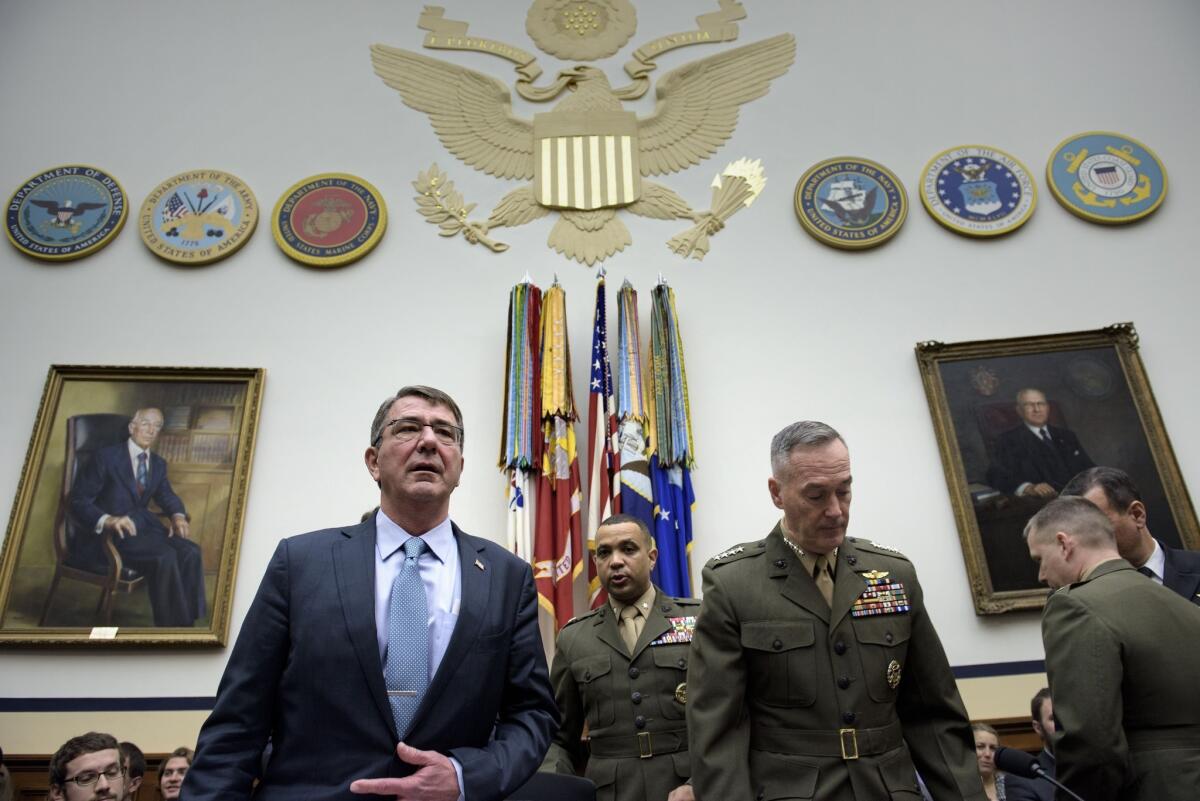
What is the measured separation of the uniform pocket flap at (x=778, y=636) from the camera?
2125 millimetres

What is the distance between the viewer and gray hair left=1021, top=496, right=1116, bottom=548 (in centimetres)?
260

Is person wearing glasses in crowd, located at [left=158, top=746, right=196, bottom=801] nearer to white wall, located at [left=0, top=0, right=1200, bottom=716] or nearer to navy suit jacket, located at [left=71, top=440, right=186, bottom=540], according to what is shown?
white wall, located at [left=0, top=0, right=1200, bottom=716]

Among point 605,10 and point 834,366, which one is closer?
point 834,366

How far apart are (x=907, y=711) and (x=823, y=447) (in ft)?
2.56

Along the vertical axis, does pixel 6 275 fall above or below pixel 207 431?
above

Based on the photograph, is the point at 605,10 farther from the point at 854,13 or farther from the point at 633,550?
the point at 633,550

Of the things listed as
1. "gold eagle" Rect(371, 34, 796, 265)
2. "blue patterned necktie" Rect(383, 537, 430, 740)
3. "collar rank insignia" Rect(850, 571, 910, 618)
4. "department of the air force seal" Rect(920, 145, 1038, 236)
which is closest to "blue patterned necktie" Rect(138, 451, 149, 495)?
"gold eagle" Rect(371, 34, 796, 265)

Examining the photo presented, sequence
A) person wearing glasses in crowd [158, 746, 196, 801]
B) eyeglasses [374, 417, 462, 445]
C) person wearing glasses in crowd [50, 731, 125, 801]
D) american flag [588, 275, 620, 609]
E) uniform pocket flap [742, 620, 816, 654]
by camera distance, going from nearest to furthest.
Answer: eyeglasses [374, 417, 462, 445] → uniform pocket flap [742, 620, 816, 654] → person wearing glasses in crowd [50, 731, 125, 801] → person wearing glasses in crowd [158, 746, 196, 801] → american flag [588, 275, 620, 609]

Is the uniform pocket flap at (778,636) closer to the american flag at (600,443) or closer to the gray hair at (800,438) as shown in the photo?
the gray hair at (800,438)

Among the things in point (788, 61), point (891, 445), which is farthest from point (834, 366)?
point (788, 61)

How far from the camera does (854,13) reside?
6.64 metres

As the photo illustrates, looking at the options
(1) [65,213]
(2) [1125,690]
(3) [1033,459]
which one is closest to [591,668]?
(2) [1125,690]

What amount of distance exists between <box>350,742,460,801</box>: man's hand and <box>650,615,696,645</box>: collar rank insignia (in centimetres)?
170

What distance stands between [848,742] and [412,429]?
132cm
